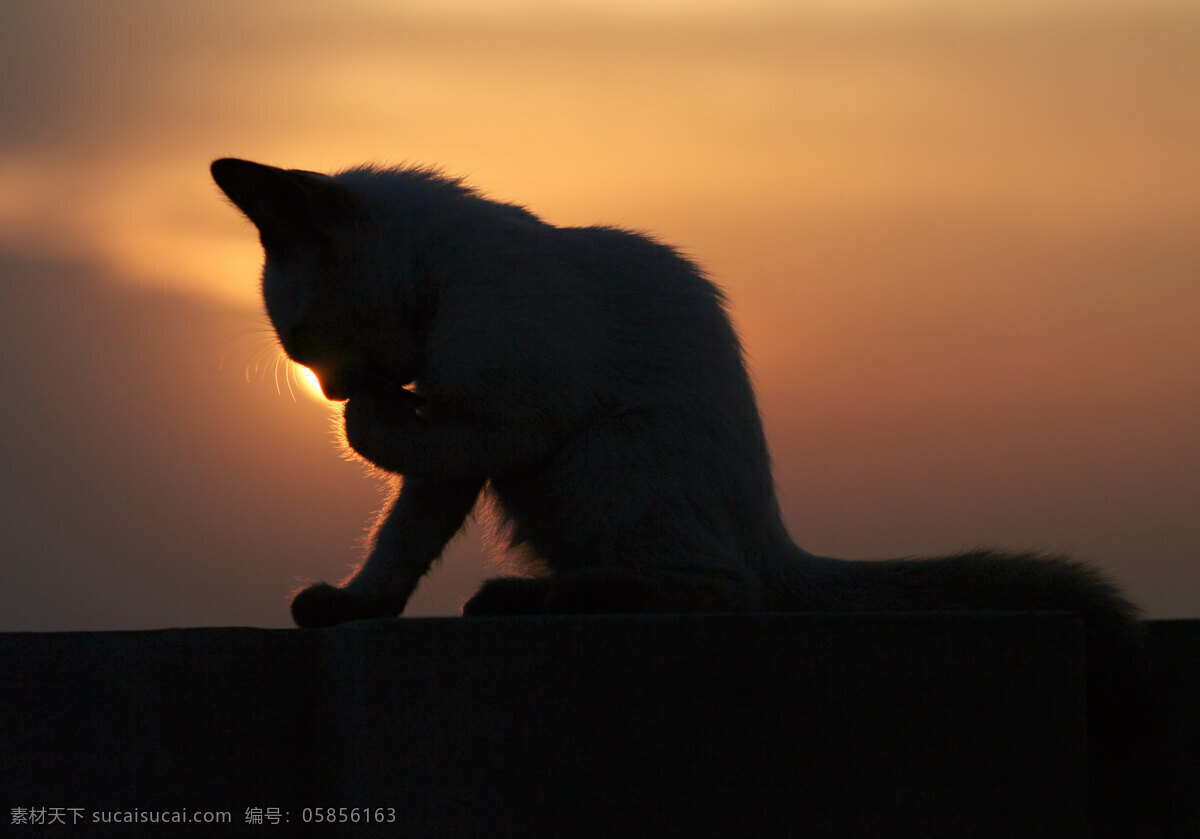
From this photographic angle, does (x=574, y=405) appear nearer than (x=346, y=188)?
Yes

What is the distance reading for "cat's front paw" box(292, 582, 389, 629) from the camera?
107 inches

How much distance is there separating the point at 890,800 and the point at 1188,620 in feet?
3.16

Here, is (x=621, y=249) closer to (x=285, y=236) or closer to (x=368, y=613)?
(x=285, y=236)

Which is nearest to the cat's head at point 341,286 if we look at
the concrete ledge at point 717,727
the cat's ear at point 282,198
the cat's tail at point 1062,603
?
the cat's ear at point 282,198

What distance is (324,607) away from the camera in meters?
2.72

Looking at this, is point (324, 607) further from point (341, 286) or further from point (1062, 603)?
point (1062, 603)

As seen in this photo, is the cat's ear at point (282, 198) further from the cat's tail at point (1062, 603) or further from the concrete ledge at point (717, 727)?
the cat's tail at point (1062, 603)

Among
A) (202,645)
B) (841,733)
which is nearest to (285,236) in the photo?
(202,645)

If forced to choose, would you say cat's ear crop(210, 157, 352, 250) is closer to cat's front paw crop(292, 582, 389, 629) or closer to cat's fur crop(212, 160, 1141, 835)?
cat's fur crop(212, 160, 1141, 835)

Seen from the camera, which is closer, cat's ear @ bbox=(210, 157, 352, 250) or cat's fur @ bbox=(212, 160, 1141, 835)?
cat's fur @ bbox=(212, 160, 1141, 835)

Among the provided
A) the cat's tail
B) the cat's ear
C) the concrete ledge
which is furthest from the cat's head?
the cat's tail

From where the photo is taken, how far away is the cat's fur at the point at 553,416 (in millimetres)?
2637

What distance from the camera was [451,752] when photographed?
2141mm

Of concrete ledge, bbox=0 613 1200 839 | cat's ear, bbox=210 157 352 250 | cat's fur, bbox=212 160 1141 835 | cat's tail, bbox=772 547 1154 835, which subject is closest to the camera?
concrete ledge, bbox=0 613 1200 839
